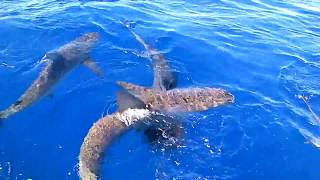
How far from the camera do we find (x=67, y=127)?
9.32m

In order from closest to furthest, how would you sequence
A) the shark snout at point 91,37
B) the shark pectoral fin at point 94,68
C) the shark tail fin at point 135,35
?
the shark pectoral fin at point 94,68, the shark tail fin at point 135,35, the shark snout at point 91,37

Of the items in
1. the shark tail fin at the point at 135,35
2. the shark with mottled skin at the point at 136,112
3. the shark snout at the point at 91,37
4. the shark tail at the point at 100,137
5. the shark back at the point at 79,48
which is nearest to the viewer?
the shark tail at the point at 100,137

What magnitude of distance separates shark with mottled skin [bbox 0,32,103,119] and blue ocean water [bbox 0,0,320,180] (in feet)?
0.55

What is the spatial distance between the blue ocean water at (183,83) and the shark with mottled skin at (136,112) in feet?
0.72

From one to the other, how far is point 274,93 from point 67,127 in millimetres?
4618

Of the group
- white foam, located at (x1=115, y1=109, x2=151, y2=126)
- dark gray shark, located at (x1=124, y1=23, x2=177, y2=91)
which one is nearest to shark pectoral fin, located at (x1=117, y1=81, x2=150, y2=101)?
white foam, located at (x1=115, y1=109, x2=151, y2=126)

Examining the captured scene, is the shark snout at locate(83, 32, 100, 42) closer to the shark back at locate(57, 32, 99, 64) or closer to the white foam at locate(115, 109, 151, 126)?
the shark back at locate(57, 32, 99, 64)

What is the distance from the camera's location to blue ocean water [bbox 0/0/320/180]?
27.7 feet

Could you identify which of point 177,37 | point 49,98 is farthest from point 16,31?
point 177,37

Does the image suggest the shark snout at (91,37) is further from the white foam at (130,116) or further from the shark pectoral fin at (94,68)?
the white foam at (130,116)

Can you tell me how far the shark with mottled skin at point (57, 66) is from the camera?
9.56 metres

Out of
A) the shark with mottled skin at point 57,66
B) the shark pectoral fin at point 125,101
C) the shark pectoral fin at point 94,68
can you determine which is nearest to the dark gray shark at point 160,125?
the shark pectoral fin at point 125,101

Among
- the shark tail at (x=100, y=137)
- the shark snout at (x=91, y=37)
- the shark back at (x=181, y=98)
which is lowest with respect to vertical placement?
the shark tail at (x=100, y=137)

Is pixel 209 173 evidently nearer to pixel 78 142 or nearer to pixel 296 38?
pixel 78 142
